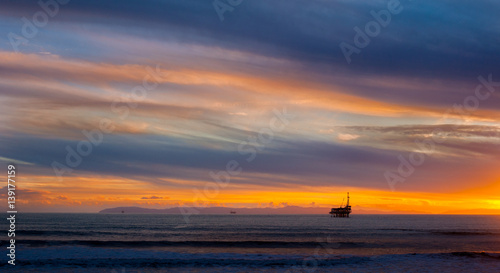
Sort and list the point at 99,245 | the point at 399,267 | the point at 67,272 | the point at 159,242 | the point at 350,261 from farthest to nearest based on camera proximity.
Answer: the point at 159,242
the point at 99,245
the point at 350,261
the point at 399,267
the point at 67,272

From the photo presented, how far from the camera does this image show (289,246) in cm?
4881

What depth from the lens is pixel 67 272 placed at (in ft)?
99.2

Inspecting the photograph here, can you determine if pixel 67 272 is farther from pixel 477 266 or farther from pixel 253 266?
pixel 477 266

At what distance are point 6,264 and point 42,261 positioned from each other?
2.45 meters

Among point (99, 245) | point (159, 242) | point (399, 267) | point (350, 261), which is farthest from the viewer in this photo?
point (159, 242)

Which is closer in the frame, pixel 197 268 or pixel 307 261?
pixel 197 268

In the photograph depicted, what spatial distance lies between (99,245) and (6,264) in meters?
15.5

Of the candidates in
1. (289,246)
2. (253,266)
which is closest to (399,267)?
(253,266)

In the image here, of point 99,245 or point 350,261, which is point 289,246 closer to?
point 350,261

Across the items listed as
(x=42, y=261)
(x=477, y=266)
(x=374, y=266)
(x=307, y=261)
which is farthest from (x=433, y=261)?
(x=42, y=261)

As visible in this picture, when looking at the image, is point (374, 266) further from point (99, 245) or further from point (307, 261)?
point (99, 245)

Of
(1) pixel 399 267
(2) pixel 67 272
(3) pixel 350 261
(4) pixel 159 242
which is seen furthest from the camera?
(4) pixel 159 242

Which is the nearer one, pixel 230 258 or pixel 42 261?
pixel 42 261

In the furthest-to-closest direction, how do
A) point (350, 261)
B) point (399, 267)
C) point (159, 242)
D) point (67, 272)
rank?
1. point (159, 242)
2. point (350, 261)
3. point (399, 267)
4. point (67, 272)
